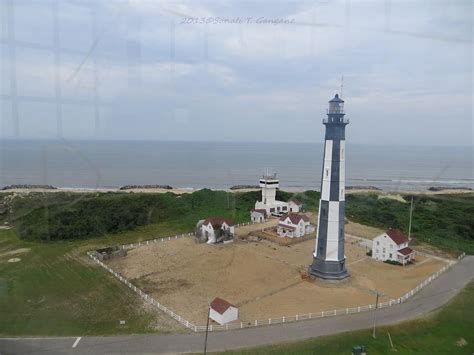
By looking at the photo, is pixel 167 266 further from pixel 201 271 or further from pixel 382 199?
pixel 382 199

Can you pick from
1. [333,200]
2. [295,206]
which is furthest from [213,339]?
[295,206]

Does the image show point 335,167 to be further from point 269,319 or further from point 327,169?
point 269,319

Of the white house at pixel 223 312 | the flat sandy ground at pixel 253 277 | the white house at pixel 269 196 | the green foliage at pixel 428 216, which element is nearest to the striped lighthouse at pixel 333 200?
the flat sandy ground at pixel 253 277

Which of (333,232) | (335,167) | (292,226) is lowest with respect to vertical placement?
(292,226)

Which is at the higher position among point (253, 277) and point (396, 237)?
point (396, 237)

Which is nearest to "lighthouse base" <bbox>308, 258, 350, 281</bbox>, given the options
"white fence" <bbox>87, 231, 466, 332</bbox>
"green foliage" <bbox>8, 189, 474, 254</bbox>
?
"white fence" <bbox>87, 231, 466, 332</bbox>

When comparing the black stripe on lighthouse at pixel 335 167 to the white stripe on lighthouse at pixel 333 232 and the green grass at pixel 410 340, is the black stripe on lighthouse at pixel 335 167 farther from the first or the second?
the green grass at pixel 410 340

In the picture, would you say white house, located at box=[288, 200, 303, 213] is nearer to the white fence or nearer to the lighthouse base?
the lighthouse base
